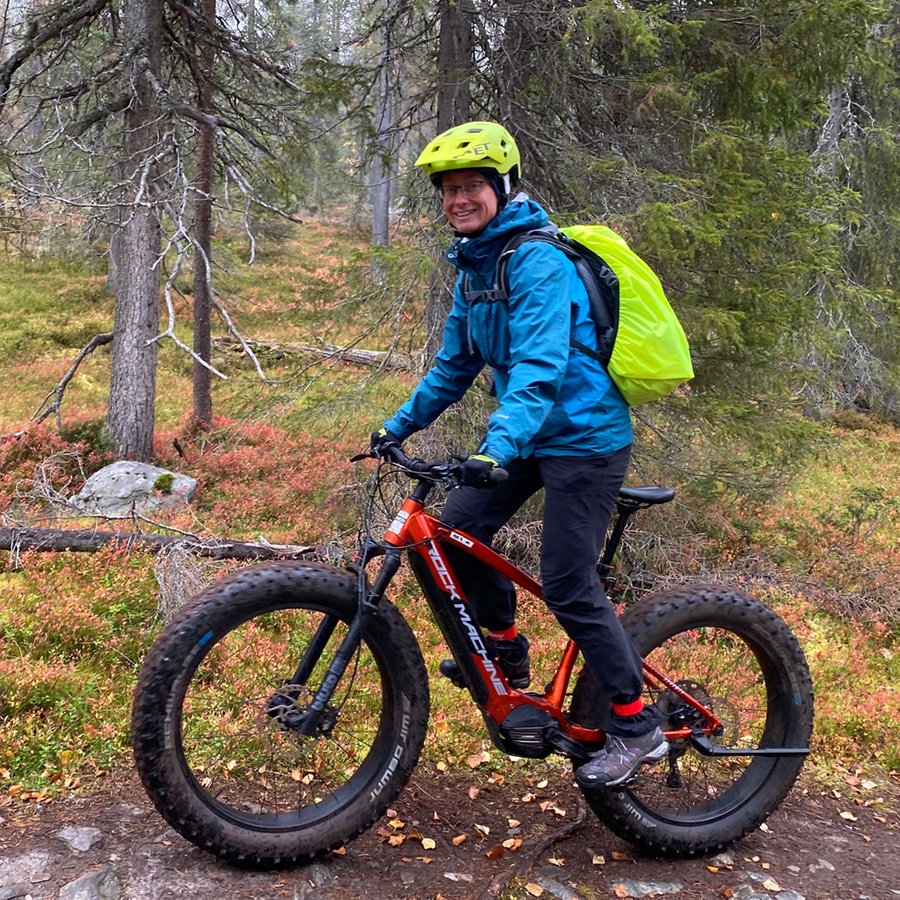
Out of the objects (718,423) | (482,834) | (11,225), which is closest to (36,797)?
(482,834)

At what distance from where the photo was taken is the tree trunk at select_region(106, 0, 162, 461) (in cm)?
1002

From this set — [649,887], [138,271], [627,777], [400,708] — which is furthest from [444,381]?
[138,271]

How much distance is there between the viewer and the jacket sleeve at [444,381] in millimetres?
3904

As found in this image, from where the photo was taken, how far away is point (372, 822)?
3.62 meters

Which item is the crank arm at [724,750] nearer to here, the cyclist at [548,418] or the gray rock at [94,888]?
the cyclist at [548,418]

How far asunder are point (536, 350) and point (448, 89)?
5728mm

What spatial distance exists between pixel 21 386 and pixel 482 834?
1675cm

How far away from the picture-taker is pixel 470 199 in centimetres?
341

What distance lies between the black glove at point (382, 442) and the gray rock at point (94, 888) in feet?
6.74

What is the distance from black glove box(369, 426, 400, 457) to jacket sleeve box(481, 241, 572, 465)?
55cm

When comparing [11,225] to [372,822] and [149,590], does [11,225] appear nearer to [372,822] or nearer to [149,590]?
[149,590]

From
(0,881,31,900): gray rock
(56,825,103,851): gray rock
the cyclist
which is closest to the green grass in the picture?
(56,825,103,851): gray rock

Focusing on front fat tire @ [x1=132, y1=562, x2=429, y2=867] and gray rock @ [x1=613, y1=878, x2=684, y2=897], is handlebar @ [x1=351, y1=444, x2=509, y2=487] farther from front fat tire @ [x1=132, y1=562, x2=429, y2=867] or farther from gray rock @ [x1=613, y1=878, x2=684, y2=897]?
gray rock @ [x1=613, y1=878, x2=684, y2=897]

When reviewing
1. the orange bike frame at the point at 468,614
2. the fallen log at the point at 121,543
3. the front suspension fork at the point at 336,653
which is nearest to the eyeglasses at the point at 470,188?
the orange bike frame at the point at 468,614
